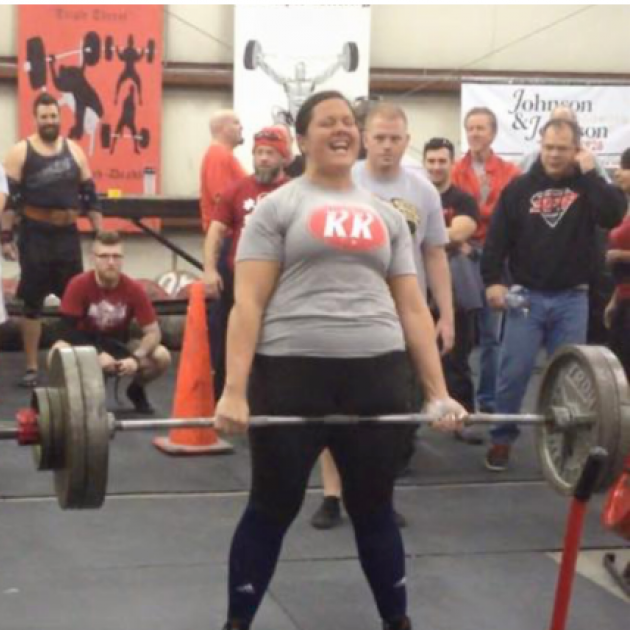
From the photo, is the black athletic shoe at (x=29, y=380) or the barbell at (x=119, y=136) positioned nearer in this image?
the black athletic shoe at (x=29, y=380)

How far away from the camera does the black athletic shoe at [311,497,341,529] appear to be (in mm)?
5574

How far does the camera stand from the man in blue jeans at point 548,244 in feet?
20.3

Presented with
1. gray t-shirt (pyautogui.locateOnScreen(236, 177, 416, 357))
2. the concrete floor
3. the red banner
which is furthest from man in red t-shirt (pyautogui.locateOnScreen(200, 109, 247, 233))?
gray t-shirt (pyautogui.locateOnScreen(236, 177, 416, 357))

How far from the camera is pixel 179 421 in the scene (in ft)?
12.7

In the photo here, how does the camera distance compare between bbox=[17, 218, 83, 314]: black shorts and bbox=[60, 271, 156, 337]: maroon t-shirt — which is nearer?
bbox=[60, 271, 156, 337]: maroon t-shirt

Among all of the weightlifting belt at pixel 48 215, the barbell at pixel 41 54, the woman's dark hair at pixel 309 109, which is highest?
the barbell at pixel 41 54

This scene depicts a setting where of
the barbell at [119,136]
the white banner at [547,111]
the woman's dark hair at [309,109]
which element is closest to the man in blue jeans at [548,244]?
the woman's dark hair at [309,109]

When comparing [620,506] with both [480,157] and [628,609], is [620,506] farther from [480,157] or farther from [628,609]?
[480,157]

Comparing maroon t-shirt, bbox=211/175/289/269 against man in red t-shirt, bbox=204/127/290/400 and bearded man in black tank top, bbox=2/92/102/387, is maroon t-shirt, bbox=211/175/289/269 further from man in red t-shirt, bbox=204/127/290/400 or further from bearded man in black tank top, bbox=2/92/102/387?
bearded man in black tank top, bbox=2/92/102/387

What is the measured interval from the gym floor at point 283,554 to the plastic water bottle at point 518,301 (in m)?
0.75

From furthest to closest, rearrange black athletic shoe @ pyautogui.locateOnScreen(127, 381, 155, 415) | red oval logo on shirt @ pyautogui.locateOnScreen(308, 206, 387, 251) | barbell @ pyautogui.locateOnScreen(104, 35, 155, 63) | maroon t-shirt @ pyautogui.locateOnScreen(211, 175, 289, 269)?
barbell @ pyautogui.locateOnScreen(104, 35, 155, 63) → black athletic shoe @ pyautogui.locateOnScreen(127, 381, 155, 415) → maroon t-shirt @ pyautogui.locateOnScreen(211, 175, 289, 269) → red oval logo on shirt @ pyautogui.locateOnScreen(308, 206, 387, 251)

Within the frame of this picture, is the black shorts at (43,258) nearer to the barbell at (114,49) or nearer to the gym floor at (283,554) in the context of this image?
the gym floor at (283,554)

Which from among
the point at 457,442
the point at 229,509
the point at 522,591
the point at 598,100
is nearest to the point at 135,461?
the point at 229,509

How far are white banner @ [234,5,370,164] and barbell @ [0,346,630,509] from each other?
8.15 meters
